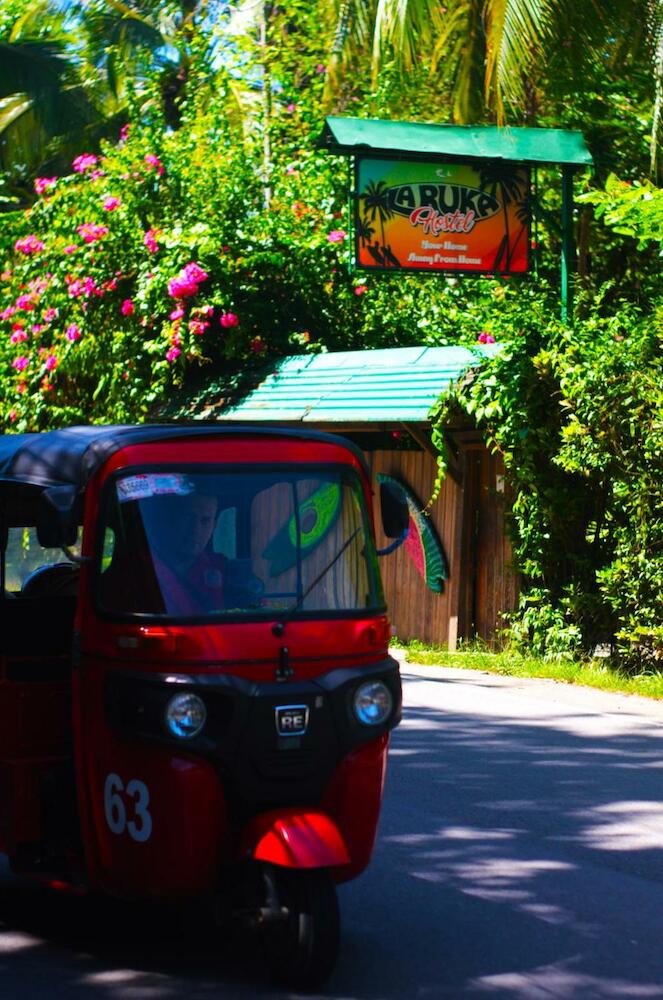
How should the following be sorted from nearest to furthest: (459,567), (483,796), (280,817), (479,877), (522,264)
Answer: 1. (280,817)
2. (479,877)
3. (483,796)
4. (459,567)
5. (522,264)

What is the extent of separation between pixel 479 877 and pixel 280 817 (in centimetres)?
197

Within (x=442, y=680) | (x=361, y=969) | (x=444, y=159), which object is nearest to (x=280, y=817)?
(x=361, y=969)

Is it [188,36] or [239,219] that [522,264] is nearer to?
[239,219]

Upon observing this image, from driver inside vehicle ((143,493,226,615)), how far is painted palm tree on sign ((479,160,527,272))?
488 inches

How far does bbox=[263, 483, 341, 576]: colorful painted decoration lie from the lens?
6.15 meters

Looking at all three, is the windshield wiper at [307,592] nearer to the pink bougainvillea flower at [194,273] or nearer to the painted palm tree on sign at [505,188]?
the painted palm tree on sign at [505,188]

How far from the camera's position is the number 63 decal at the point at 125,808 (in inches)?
226

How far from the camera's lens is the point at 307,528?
6.25 meters

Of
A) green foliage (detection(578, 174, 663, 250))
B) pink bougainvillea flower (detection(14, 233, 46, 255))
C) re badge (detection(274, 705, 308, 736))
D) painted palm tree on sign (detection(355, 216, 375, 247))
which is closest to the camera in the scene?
re badge (detection(274, 705, 308, 736))

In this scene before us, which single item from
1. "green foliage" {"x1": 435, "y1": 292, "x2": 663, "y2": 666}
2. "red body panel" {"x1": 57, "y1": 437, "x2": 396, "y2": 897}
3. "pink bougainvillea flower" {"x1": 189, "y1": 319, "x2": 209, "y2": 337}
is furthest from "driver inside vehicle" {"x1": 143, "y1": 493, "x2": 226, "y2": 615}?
"pink bougainvillea flower" {"x1": 189, "y1": 319, "x2": 209, "y2": 337}

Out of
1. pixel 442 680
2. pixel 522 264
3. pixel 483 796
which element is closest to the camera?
pixel 483 796

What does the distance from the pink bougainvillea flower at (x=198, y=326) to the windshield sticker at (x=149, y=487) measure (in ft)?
47.4

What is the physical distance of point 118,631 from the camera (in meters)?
5.88

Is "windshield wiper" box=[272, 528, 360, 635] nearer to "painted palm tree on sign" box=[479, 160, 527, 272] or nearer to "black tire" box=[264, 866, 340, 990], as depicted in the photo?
"black tire" box=[264, 866, 340, 990]
